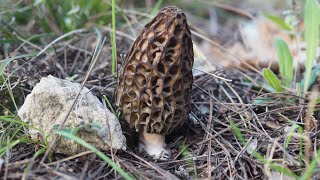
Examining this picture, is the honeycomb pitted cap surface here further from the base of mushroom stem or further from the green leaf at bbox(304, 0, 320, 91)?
the green leaf at bbox(304, 0, 320, 91)

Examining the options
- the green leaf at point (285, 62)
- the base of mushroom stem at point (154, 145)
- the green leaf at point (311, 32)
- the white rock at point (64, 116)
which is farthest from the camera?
the green leaf at point (285, 62)

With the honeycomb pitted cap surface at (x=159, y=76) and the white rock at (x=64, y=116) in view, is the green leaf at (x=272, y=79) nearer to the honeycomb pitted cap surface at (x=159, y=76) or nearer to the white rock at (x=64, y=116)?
the honeycomb pitted cap surface at (x=159, y=76)

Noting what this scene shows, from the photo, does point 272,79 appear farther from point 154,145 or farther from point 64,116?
point 64,116

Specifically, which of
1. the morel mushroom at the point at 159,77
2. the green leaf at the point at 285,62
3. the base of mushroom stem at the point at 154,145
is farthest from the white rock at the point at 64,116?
the green leaf at the point at 285,62

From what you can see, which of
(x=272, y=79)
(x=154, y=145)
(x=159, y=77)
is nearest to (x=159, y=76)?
(x=159, y=77)

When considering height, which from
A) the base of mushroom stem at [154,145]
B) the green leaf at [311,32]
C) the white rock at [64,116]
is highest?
the green leaf at [311,32]

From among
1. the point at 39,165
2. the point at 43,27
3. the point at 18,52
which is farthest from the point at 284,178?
the point at 43,27

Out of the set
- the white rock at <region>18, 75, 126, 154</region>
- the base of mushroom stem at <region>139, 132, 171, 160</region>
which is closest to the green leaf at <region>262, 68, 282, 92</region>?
the base of mushroom stem at <region>139, 132, 171, 160</region>
